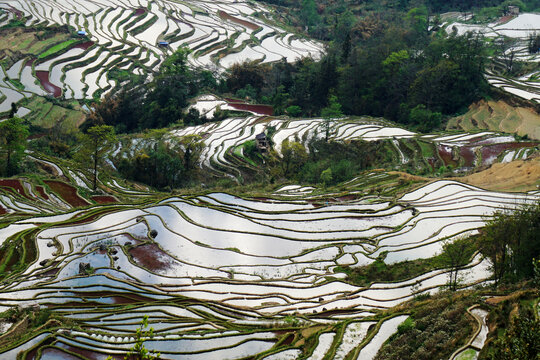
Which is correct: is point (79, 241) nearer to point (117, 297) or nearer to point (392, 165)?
point (117, 297)

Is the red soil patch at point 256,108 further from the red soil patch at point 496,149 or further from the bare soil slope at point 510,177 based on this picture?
the bare soil slope at point 510,177

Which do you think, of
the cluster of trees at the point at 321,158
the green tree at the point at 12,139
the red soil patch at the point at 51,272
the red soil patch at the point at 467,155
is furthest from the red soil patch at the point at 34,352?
the red soil patch at the point at 467,155

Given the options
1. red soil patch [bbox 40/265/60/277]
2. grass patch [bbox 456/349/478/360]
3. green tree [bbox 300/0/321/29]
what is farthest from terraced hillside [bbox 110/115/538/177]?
green tree [bbox 300/0/321/29]

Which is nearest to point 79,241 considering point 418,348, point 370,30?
point 418,348

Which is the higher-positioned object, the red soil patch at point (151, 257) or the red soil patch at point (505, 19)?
the red soil patch at point (505, 19)

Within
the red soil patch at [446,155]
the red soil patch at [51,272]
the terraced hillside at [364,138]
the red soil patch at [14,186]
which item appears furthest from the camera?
the red soil patch at [446,155]

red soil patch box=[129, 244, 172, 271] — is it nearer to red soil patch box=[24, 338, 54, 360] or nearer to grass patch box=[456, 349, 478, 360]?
red soil patch box=[24, 338, 54, 360]
